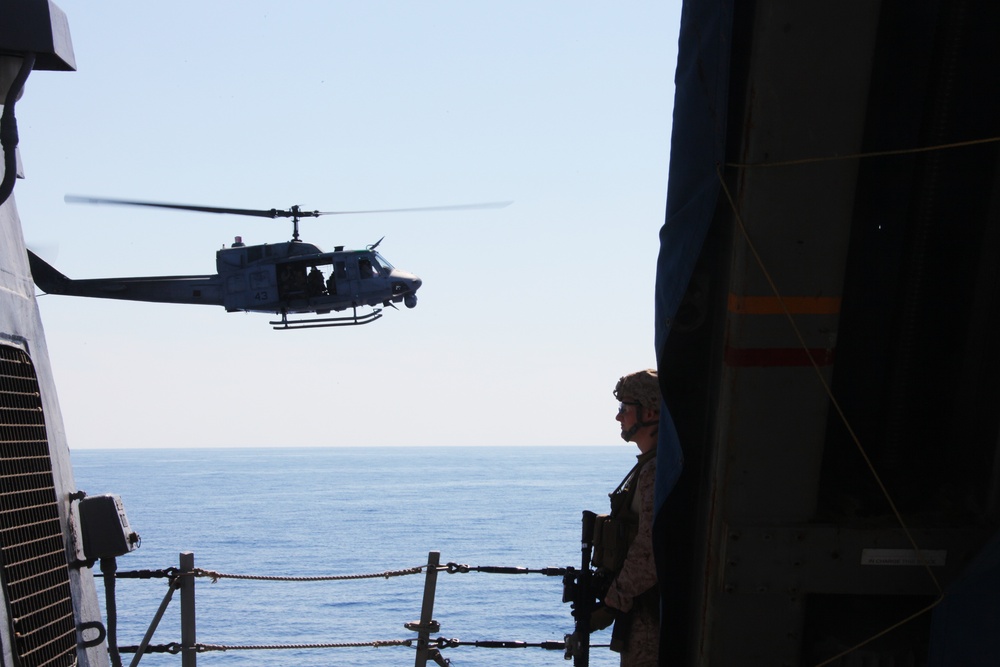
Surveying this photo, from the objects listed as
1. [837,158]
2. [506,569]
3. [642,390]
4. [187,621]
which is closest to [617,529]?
[642,390]

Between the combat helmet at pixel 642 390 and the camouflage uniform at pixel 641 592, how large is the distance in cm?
26

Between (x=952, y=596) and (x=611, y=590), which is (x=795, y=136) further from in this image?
(x=611, y=590)

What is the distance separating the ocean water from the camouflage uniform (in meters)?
6.40

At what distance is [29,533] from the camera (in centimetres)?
332

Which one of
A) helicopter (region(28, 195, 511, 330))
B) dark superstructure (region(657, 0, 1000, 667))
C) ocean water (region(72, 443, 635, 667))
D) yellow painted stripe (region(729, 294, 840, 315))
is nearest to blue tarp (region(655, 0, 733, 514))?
dark superstructure (region(657, 0, 1000, 667))

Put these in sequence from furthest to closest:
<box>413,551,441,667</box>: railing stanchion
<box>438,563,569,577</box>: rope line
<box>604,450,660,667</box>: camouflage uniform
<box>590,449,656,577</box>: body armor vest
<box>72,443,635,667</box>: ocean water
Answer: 1. <box>72,443,635,667</box>: ocean water
2. <box>413,551,441,667</box>: railing stanchion
3. <box>438,563,569,577</box>: rope line
4. <box>590,449,656,577</box>: body armor vest
5. <box>604,450,660,667</box>: camouflage uniform

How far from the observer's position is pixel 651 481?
4.34 metres

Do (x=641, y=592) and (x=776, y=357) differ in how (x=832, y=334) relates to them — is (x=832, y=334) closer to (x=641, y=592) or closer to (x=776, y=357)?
(x=776, y=357)

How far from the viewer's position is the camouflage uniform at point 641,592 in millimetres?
4227

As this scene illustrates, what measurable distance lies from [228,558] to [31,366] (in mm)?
61096

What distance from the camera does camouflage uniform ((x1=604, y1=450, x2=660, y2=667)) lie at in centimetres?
423

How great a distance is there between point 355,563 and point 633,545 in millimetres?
57091

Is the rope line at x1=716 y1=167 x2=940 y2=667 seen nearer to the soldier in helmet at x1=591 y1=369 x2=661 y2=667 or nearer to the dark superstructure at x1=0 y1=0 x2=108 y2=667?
the soldier in helmet at x1=591 y1=369 x2=661 y2=667

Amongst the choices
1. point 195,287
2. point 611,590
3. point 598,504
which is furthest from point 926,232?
point 598,504
